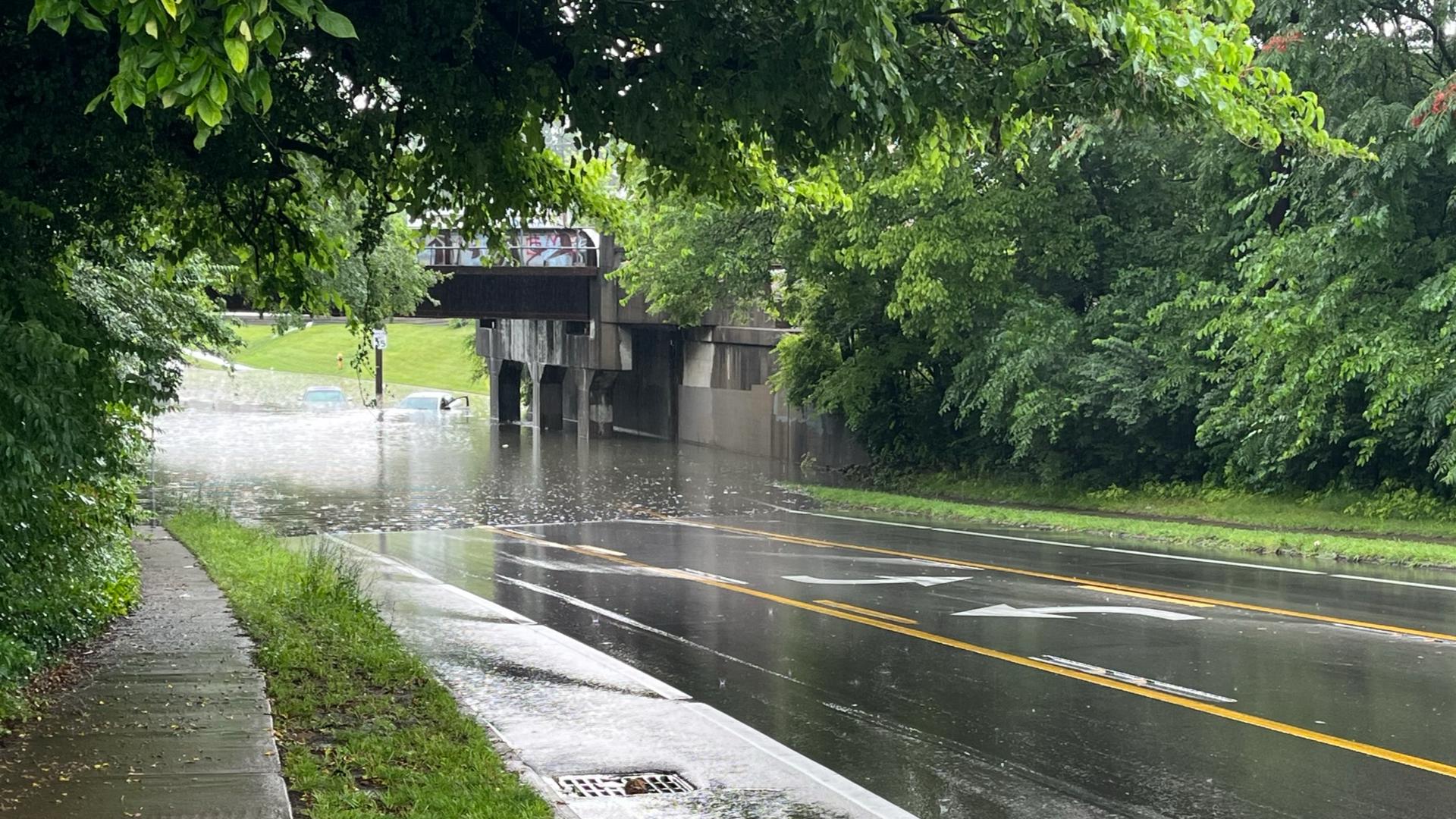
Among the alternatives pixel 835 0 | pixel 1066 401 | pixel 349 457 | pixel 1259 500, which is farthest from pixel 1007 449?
pixel 835 0

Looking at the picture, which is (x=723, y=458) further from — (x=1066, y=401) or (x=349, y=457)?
(x=1066, y=401)

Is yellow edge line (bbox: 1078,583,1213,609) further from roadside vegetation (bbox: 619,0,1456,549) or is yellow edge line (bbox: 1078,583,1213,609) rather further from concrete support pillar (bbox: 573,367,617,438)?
concrete support pillar (bbox: 573,367,617,438)

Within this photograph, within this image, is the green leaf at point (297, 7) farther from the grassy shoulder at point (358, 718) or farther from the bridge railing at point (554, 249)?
the bridge railing at point (554, 249)

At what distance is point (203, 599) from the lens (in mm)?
12125

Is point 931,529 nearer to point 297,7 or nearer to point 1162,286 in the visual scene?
point 1162,286

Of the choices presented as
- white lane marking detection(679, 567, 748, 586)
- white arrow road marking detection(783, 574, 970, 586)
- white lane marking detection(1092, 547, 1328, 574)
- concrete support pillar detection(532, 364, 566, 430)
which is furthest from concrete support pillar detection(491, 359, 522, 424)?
white arrow road marking detection(783, 574, 970, 586)

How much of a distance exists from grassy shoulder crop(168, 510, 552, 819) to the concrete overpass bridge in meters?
25.8

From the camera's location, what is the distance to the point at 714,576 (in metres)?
16.1

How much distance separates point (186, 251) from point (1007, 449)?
832 inches

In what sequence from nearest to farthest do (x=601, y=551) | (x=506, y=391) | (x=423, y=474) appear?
(x=601, y=551) → (x=423, y=474) → (x=506, y=391)

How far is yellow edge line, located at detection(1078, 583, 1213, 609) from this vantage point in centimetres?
1327

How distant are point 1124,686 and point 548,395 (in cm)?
5160

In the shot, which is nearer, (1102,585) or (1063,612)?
(1063,612)

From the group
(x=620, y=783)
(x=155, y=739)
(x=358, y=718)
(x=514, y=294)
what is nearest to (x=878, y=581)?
(x=358, y=718)
